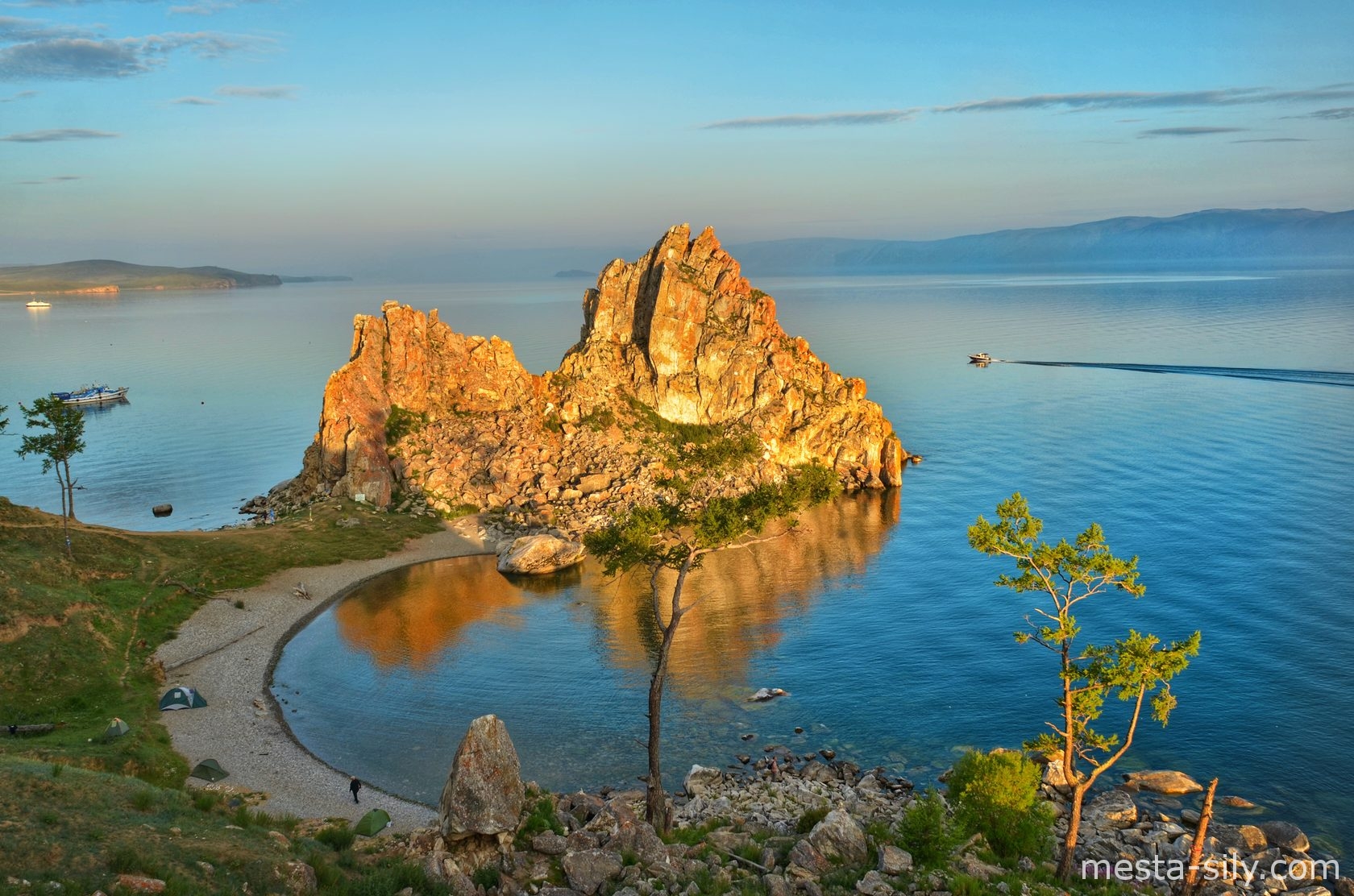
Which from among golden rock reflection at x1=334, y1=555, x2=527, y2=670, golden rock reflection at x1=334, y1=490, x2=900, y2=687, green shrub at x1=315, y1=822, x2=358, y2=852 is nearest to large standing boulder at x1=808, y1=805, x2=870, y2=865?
green shrub at x1=315, y1=822, x2=358, y2=852

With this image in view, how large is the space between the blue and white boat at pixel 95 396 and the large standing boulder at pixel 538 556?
133194 mm

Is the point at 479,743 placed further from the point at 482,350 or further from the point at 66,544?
the point at 482,350

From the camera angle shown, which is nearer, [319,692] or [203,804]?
[203,804]

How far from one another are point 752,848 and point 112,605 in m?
58.2

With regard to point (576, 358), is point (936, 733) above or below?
below

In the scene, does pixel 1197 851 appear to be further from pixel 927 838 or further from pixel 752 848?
pixel 752 848

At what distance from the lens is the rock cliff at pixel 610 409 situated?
107688 millimetres

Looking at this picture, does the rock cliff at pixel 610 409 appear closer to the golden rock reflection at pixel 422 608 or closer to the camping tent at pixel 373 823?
the golden rock reflection at pixel 422 608

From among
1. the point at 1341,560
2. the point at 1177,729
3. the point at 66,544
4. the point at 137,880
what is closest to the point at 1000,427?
the point at 1341,560

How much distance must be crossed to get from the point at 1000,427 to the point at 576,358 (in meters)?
70.8

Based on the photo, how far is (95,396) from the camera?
7333 inches

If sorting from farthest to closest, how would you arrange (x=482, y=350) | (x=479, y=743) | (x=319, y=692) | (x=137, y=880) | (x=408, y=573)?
(x=482, y=350), (x=408, y=573), (x=319, y=692), (x=479, y=743), (x=137, y=880)

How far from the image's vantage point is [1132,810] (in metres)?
46.7

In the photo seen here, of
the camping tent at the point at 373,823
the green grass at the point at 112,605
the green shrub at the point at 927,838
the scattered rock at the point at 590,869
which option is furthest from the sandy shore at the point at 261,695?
the green shrub at the point at 927,838
